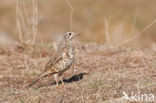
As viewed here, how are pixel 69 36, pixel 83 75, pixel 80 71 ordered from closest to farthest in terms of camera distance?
pixel 69 36 → pixel 83 75 → pixel 80 71

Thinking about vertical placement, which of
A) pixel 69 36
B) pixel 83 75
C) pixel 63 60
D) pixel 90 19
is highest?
pixel 90 19

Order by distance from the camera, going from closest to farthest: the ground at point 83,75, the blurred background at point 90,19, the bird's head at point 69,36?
the ground at point 83,75
the bird's head at point 69,36
the blurred background at point 90,19

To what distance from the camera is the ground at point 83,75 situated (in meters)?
9.24

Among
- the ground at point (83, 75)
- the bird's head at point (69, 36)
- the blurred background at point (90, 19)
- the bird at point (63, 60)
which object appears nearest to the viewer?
the ground at point (83, 75)

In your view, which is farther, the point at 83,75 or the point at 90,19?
the point at 90,19

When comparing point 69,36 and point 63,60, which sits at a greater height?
point 69,36

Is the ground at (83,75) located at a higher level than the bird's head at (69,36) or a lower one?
lower

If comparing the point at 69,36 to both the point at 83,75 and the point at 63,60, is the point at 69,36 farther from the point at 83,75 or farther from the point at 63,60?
the point at 83,75

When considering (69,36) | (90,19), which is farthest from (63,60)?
(90,19)

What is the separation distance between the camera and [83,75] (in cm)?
1156

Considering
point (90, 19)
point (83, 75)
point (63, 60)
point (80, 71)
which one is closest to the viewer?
point (63, 60)

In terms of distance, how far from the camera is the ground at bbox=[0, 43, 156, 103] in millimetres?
9242

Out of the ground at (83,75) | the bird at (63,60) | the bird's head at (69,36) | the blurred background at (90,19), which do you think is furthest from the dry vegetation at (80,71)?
the blurred background at (90,19)

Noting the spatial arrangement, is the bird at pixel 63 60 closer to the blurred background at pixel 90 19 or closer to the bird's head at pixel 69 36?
the bird's head at pixel 69 36
